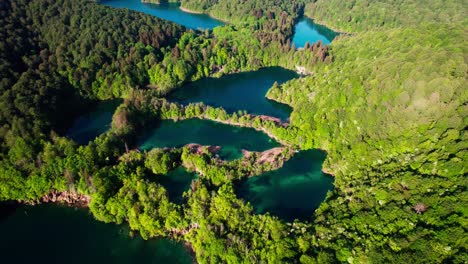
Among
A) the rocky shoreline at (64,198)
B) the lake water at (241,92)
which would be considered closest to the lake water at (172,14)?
the lake water at (241,92)

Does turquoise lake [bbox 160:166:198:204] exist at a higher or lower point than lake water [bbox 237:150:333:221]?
lower

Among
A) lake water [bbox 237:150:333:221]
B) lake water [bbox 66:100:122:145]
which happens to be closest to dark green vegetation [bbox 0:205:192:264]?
lake water [bbox 237:150:333:221]

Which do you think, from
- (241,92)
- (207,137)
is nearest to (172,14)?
(241,92)

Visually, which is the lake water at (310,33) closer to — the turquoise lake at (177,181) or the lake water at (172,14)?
the lake water at (172,14)

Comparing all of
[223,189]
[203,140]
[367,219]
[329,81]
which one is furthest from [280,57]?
[367,219]

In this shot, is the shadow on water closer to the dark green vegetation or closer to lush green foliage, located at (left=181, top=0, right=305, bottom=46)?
the dark green vegetation

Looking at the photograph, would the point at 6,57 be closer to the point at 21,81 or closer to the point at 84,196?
the point at 21,81
